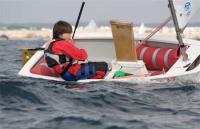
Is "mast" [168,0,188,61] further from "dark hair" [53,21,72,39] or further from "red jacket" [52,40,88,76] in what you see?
"dark hair" [53,21,72,39]

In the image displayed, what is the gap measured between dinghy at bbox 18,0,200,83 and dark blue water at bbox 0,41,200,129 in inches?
11.2

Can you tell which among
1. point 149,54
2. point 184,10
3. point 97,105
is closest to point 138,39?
point 149,54

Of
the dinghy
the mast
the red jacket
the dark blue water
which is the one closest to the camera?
the dark blue water

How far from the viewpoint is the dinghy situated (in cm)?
1237

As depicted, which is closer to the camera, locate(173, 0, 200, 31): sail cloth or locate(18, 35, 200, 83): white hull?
locate(18, 35, 200, 83): white hull

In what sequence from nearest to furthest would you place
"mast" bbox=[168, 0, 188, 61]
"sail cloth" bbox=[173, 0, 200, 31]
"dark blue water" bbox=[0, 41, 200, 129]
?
"dark blue water" bbox=[0, 41, 200, 129], "mast" bbox=[168, 0, 188, 61], "sail cloth" bbox=[173, 0, 200, 31]

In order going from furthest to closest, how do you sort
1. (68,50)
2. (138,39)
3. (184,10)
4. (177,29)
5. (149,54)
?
(138,39)
(149,54)
(184,10)
(177,29)
(68,50)

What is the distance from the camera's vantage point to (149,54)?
555 inches

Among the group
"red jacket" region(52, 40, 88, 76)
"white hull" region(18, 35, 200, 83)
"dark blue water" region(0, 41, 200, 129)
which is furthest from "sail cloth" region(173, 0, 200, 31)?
"red jacket" region(52, 40, 88, 76)

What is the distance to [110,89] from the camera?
37.5 ft

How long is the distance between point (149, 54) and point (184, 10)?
1.24 metres

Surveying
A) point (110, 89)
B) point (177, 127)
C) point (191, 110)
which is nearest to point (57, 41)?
point (110, 89)

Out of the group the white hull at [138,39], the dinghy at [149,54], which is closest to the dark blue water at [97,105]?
the white hull at [138,39]

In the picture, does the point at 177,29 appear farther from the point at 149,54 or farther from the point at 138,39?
the point at 138,39
